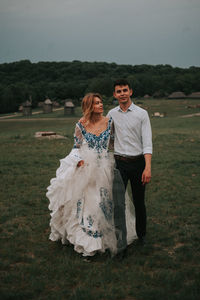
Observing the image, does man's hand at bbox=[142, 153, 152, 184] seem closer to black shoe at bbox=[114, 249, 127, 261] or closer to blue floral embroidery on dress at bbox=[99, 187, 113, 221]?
blue floral embroidery on dress at bbox=[99, 187, 113, 221]

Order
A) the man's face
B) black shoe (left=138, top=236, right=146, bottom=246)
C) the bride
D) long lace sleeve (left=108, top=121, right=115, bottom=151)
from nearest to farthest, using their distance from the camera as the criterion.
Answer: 1. the man's face
2. the bride
3. long lace sleeve (left=108, top=121, right=115, bottom=151)
4. black shoe (left=138, top=236, right=146, bottom=246)

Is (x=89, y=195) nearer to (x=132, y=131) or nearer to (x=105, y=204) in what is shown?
(x=105, y=204)

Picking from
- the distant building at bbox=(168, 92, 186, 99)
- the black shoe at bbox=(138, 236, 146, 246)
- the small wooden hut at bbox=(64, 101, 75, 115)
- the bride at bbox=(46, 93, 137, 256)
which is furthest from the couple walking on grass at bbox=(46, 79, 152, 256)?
the distant building at bbox=(168, 92, 186, 99)

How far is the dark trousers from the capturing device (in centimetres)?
501

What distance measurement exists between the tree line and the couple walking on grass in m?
71.1

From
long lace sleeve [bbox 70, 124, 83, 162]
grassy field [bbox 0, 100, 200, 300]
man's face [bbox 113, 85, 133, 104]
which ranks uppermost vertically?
man's face [bbox 113, 85, 133, 104]

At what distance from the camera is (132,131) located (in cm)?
488

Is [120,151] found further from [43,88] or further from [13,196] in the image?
[43,88]

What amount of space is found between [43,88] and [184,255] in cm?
10547

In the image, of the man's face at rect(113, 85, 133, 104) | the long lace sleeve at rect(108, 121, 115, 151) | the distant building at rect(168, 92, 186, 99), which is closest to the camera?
the man's face at rect(113, 85, 133, 104)

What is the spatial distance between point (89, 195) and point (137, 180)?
2.64 ft

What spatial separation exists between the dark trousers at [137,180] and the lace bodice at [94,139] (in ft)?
1.14

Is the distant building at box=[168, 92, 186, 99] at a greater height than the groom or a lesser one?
greater

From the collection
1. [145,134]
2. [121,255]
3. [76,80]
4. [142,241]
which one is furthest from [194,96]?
[121,255]
